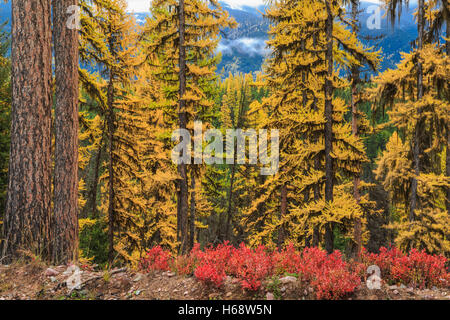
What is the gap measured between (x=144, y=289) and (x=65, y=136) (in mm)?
3946

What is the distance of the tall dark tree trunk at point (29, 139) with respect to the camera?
558 centimetres

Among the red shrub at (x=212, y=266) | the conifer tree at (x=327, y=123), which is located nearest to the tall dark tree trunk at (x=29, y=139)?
the red shrub at (x=212, y=266)

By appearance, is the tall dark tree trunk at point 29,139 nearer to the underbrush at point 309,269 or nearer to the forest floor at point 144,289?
the forest floor at point 144,289

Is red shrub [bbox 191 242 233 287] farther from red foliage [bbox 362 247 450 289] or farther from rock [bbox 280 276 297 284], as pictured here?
red foliage [bbox 362 247 450 289]

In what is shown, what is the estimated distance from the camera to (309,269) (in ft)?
14.4

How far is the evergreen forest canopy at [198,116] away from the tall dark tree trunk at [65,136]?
26 millimetres

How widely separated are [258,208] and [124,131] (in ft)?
26.6

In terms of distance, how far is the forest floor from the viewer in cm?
418

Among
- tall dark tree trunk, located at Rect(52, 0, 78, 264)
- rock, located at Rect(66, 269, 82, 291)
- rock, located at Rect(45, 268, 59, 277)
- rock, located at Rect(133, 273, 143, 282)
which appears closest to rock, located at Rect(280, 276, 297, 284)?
rock, located at Rect(133, 273, 143, 282)

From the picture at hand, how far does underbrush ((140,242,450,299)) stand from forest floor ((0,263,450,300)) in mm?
138

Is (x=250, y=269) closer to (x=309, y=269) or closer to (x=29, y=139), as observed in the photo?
(x=309, y=269)

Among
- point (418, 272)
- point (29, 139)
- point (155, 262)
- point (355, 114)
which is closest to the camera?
point (418, 272)

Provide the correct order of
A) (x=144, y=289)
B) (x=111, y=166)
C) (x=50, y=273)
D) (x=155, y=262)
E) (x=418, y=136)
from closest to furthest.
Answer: (x=144, y=289), (x=50, y=273), (x=155, y=262), (x=418, y=136), (x=111, y=166)

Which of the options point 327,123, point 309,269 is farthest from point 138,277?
point 327,123
